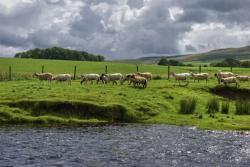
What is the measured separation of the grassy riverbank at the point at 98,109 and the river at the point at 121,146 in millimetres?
3372

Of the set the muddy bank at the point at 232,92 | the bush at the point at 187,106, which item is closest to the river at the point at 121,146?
the bush at the point at 187,106

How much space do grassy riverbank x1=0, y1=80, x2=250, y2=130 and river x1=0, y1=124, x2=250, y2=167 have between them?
337cm

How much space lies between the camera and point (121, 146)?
3052cm

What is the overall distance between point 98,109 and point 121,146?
13728mm

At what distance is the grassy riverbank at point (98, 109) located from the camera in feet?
137

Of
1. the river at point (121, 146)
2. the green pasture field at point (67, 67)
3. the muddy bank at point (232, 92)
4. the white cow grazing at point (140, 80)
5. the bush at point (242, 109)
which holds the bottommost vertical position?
the river at point (121, 146)

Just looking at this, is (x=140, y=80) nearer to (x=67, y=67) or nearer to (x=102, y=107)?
(x=102, y=107)

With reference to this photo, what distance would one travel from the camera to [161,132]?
36875 mm

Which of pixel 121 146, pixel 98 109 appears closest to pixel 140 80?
pixel 98 109

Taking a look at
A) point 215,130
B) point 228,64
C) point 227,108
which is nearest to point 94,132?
point 215,130

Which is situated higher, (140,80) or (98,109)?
(140,80)

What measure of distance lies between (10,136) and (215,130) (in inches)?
627

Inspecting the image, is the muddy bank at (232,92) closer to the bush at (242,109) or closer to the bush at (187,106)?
the bush at (242,109)

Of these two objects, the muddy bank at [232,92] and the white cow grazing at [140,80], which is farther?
the muddy bank at [232,92]
